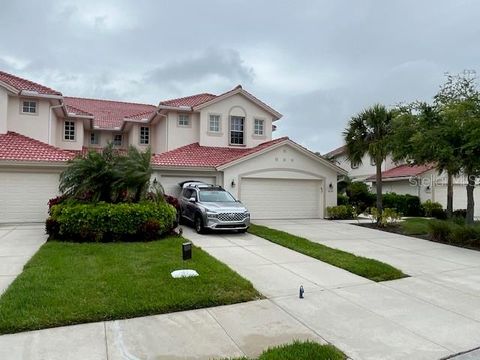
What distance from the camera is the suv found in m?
13.9

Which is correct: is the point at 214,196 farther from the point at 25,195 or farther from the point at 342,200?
the point at 342,200

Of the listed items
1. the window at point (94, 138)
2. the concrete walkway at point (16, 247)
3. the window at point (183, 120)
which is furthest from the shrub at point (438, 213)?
the window at point (94, 138)

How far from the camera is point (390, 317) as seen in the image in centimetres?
591

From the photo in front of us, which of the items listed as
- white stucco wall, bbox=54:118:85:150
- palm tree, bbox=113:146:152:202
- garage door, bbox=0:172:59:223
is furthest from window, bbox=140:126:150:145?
palm tree, bbox=113:146:152:202

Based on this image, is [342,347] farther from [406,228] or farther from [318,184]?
[318,184]

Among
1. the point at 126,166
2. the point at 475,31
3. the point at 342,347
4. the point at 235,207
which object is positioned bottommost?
the point at 342,347

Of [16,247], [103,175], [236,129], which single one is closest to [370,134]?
[236,129]

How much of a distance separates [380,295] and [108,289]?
486cm

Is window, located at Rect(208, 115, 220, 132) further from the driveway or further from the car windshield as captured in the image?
the driveway

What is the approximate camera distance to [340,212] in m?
20.7

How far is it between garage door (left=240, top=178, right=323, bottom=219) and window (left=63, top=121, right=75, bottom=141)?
11.9 metres

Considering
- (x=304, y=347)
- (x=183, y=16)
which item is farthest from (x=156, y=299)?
(x=183, y=16)

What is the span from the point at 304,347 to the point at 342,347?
1.80 feet

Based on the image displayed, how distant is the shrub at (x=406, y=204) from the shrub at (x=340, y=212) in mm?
6154
